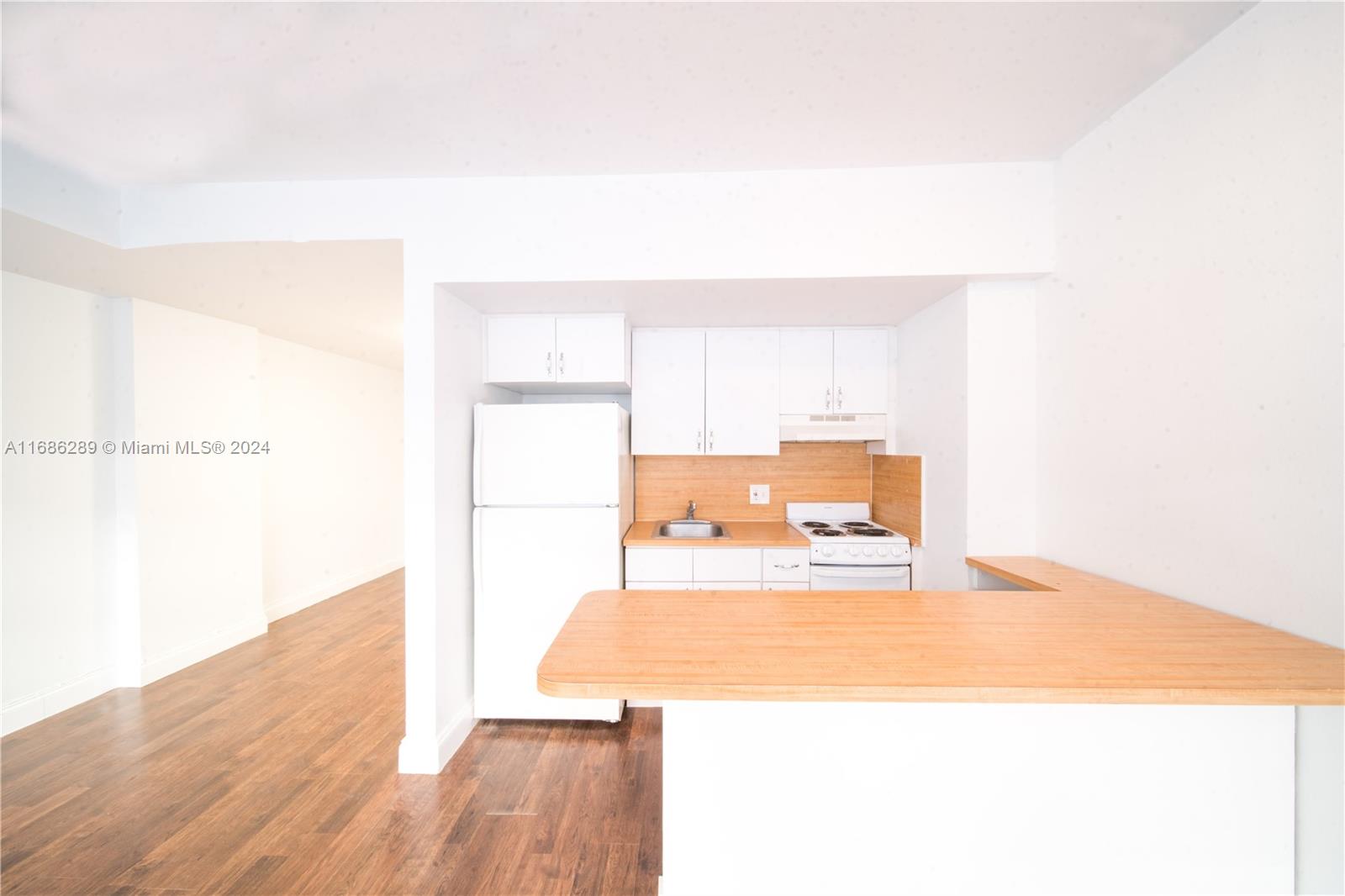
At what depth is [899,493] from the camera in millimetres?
3334

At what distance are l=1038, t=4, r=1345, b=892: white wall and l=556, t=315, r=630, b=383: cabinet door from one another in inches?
83.8

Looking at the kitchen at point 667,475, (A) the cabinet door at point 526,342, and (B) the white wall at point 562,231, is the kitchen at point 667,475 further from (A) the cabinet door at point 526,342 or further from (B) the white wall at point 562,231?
(B) the white wall at point 562,231

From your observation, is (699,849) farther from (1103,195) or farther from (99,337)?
(99,337)

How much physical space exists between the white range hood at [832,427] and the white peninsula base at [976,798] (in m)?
2.20

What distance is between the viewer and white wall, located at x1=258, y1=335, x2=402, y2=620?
4.57 metres

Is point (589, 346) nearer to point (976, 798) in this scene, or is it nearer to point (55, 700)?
point (976, 798)

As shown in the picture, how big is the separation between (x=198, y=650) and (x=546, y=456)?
2988 mm

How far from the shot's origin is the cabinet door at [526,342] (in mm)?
3074

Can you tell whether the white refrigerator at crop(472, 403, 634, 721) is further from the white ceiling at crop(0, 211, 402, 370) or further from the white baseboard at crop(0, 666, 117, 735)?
the white baseboard at crop(0, 666, 117, 735)

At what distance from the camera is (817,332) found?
3436 millimetres

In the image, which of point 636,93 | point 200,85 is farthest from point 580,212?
point 200,85

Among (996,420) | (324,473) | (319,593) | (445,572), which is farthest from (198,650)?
(996,420)

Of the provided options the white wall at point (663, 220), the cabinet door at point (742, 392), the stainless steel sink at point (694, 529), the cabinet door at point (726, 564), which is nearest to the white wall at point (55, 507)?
the white wall at point (663, 220)

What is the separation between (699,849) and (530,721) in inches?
70.5
